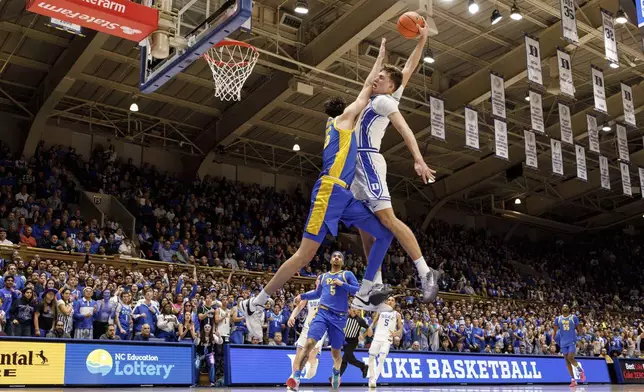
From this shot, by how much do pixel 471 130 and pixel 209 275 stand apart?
9973 mm

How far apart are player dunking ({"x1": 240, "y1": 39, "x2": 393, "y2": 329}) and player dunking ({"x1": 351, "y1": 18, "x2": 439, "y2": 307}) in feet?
0.30

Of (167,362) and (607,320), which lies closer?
(167,362)

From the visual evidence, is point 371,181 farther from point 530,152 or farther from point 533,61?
point 530,152

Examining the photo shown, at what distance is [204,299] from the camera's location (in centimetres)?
1642

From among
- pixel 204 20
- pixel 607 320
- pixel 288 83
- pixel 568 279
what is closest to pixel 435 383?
pixel 204 20

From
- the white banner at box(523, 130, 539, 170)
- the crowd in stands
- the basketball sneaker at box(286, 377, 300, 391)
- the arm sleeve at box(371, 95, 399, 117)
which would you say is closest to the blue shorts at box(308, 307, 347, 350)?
the basketball sneaker at box(286, 377, 300, 391)

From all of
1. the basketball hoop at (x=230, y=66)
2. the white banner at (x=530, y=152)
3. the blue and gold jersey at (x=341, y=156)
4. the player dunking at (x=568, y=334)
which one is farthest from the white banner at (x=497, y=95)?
the blue and gold jersey at (x=341, y=156)

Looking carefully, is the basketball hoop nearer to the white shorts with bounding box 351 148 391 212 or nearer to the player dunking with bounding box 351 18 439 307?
the player dunking with bounding box 351 18 439 307

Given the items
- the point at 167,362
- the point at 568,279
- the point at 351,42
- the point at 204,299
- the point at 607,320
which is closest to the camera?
the point at 167,362

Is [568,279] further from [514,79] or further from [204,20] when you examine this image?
[204,20]

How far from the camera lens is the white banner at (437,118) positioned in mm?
22375

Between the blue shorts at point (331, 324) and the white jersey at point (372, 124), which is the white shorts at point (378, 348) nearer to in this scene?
the blue shorts at point (331, 324)

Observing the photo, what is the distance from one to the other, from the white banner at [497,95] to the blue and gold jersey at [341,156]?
52.7ft

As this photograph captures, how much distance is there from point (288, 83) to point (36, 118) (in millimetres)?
9625
